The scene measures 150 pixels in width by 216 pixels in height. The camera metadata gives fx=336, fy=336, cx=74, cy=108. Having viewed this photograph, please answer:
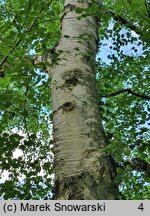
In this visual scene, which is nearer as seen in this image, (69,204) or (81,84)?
(69,204)

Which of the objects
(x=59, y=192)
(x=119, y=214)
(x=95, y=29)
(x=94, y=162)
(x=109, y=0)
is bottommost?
(x=119, y=214)

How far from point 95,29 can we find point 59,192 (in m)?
2.50

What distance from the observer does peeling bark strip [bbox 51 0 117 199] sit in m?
2.26

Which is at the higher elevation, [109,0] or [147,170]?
[109,0]

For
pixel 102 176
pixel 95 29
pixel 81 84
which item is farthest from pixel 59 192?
pixel 95 29

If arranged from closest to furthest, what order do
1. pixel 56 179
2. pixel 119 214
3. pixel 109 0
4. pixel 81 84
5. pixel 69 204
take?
pixel 119 214 → pixel 69 204 → pixel 56 179 → pixel 81 84 → pixel 109 0

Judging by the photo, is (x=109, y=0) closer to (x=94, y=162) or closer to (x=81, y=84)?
(x=81, y=84)

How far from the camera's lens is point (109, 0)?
9398 mm

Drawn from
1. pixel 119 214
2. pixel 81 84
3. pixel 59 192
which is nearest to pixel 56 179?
pixel 59 192

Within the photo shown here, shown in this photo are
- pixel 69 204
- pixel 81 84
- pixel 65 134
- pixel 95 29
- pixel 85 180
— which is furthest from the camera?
pixel 95 29

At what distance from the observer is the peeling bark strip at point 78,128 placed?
2.26m

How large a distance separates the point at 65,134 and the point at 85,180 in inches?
18.8

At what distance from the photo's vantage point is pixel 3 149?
132 inches

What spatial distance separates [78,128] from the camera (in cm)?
262
